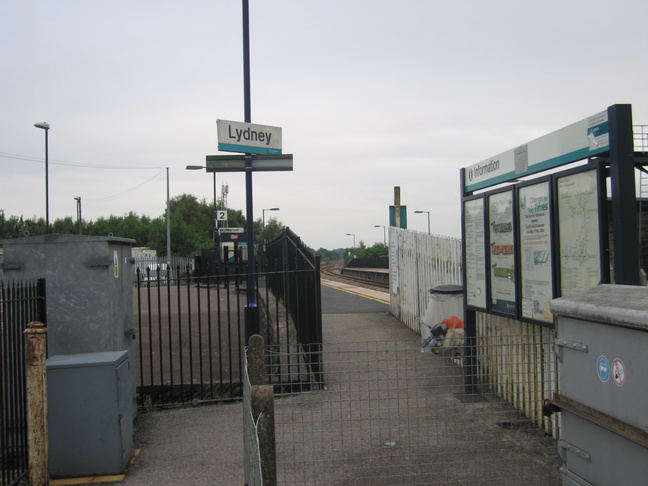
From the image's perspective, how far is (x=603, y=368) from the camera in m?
3.11

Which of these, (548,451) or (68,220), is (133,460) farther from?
(68,220)

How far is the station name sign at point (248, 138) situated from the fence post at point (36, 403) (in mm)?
3503

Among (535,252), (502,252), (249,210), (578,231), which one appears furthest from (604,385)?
(249,210)

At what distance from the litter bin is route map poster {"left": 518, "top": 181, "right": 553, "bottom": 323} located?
2.93 m

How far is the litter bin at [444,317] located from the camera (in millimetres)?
8758

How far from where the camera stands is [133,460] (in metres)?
5.40

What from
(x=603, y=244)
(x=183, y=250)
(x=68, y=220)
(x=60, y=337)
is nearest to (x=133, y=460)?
(x=60, y=337)

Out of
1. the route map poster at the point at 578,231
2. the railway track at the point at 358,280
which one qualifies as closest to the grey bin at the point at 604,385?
the route map poster at the point at 578,231

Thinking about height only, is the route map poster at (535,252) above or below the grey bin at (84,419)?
above

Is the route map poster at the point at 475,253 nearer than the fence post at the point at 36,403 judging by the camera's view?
No

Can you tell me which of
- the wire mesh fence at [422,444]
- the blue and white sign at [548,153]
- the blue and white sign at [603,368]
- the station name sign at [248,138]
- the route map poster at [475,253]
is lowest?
the wire mesh fence at [422,444]

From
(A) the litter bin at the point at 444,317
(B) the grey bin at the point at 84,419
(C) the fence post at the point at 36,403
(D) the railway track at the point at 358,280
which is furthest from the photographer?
(D) the railway track at the point at 358,280

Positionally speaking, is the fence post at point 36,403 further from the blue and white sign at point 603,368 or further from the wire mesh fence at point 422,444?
the blue and white sign at point 603,368

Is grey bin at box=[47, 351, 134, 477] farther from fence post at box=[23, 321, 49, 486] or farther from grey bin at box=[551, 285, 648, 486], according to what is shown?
grey bin at box=[551, 285, 648, 486]
